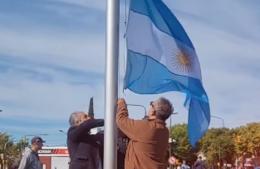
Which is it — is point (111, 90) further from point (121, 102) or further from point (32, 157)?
point (32, 157)

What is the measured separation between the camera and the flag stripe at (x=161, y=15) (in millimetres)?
7684

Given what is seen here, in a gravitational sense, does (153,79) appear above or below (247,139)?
below

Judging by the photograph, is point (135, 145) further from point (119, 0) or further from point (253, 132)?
point (253, 132)

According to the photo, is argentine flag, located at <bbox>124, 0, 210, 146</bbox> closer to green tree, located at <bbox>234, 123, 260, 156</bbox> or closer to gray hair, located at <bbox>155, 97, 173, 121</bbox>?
gray hair, located at <bbox>155, 97, 173, 121</bbox>

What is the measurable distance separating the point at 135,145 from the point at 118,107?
1.65 ft

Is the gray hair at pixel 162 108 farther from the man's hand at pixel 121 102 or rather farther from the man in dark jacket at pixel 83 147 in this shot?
the man in dark jacket at pixel 83 147

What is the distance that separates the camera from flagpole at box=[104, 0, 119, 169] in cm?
655

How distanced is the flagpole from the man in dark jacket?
2.89ft

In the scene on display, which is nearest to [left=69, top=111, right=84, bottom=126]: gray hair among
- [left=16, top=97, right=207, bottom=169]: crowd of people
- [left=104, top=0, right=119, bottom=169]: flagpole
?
[left=16, top=97, right=207, bottom=169]: crowd of people

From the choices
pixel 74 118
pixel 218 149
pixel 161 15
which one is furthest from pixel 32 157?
pixel 218 149

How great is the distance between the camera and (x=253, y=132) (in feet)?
275

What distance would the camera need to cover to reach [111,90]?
6625mm

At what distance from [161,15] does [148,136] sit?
1.79 m

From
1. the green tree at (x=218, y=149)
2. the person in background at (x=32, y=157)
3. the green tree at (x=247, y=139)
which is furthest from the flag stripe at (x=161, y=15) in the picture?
the green tree at (x=218, y=149)
